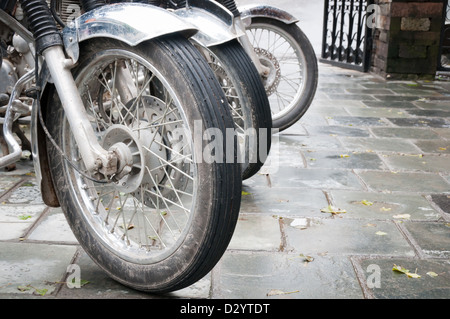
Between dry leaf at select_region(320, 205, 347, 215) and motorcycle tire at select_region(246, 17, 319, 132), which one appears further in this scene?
motorcycle tire at select_region(246, 17, 319, 132)

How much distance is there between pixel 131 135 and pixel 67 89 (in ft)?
0.88

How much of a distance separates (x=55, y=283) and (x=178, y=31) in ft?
3.57

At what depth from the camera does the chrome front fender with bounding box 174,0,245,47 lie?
114 inches

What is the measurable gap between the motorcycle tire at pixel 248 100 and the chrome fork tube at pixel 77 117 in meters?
1.04

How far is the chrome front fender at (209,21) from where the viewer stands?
2889 mm

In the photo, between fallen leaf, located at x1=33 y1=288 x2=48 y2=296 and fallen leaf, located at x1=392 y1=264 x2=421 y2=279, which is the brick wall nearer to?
fallen leaf, located at x1=392 y1=264 x2=421 y2=279

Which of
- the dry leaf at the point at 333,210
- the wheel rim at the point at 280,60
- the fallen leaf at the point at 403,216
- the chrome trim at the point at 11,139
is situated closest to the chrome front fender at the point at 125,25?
the chrome trim at the point at 11,139

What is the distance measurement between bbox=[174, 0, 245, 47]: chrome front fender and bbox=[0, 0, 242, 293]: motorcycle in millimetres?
487

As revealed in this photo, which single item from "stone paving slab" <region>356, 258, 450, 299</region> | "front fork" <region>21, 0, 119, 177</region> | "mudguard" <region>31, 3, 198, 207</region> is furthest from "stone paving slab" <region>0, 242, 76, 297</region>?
"stone paving slab" <region>356, 258, 450, 299</region>

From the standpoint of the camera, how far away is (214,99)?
200 centimetres

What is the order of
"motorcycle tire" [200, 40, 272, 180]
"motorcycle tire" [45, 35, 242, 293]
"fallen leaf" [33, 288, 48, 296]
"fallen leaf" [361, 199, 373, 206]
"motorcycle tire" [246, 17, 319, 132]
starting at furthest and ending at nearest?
1. "motorcycle tire" [246, 17, 319, 132]
2. "fallen leaf" [361, 199, 373, 206]
3. "motorcycle tire" [200, 40, 272, 180]
4. "fallen leaf" [33, 288, 48, 296]
5. "motorcycle tire" [45, 35, 242, 293]

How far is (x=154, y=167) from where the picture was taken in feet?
7.36

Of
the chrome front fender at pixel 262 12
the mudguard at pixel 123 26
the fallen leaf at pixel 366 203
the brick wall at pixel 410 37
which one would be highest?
the mudguard at pixel 123 26

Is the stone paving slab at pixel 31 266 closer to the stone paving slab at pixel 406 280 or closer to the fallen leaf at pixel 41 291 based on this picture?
the fallen leaf at pixel 41 291
